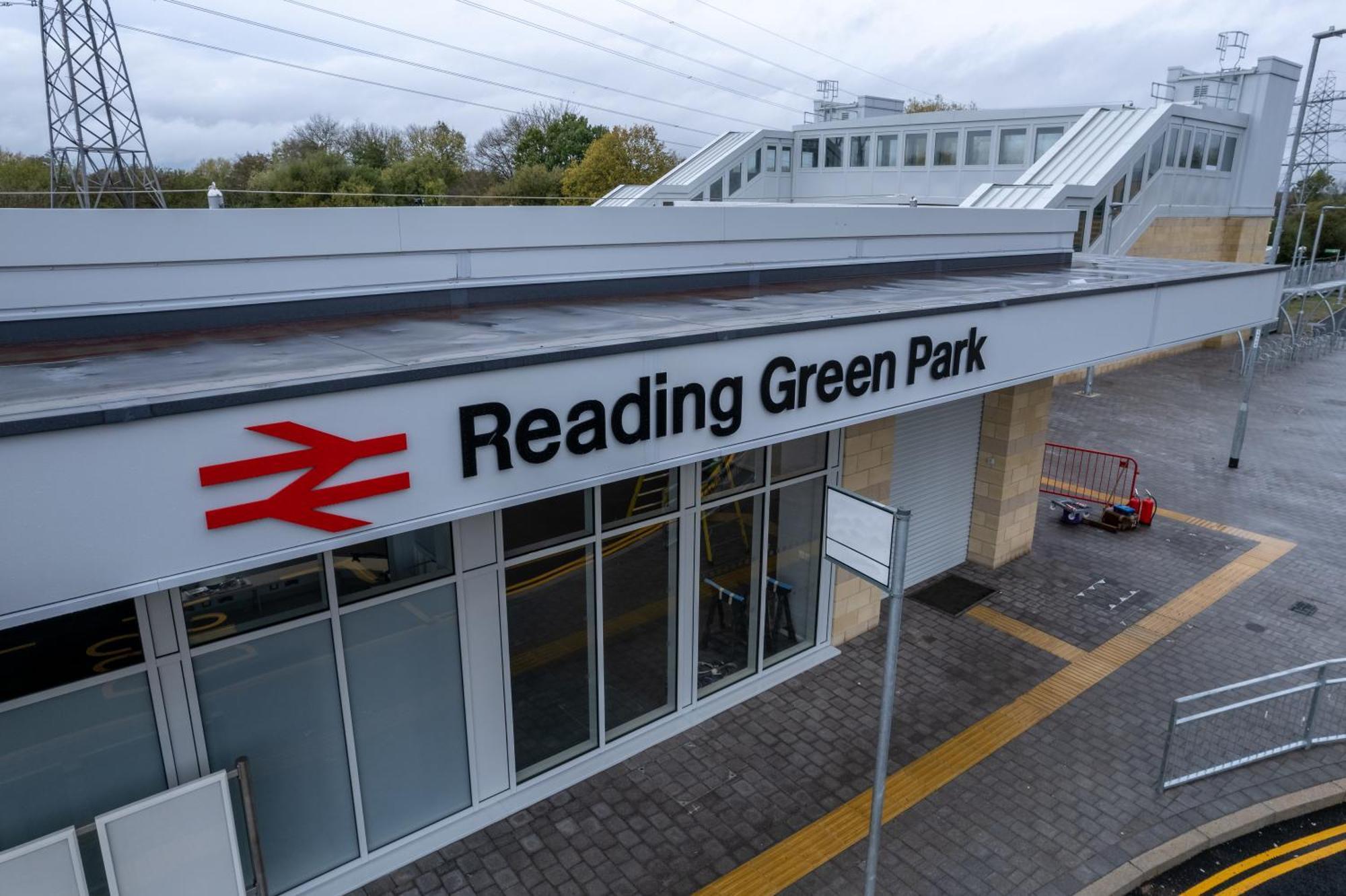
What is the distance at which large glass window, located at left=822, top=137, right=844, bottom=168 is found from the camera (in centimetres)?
3628

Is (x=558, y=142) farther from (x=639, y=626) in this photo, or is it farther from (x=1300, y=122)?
(x=639, y=626)

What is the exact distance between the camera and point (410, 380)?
4.77 m

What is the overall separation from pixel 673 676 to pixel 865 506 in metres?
4.37

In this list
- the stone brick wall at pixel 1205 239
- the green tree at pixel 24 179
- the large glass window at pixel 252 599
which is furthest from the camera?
the green tree at pixel 24 179

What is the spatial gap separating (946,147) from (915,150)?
1.42 metres

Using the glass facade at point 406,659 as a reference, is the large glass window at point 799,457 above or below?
above

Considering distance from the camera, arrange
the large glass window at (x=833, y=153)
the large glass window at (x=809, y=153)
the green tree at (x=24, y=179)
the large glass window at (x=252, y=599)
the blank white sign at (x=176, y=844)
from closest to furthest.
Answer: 1. the blank white sign at (x=176, y=844)
2. the large glass window at (x=252, y=599)
3. the large glass window at (x=833, y=153)
4. the large glass window at (x=809, y=153)
5. the green tree at (x=24, y=179)

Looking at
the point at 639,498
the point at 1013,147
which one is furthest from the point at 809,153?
the point at 639,498

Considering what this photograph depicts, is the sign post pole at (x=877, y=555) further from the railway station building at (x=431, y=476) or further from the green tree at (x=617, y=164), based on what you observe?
the green tree at (x=617, y=164)

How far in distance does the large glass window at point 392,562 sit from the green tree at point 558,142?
187 ft

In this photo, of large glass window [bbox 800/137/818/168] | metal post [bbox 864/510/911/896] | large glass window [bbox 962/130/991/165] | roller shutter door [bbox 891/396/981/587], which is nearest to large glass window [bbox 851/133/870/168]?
large glass window [bbox 800/137/818/168]

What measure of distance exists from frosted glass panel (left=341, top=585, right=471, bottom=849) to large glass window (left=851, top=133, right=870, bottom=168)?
3262cm

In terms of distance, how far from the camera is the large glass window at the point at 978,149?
30875 millimetres

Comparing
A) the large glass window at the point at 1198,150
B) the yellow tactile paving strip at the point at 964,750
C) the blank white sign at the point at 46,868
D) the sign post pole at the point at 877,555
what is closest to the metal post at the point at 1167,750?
the yellow tactile paving strip at the point at 964,750
